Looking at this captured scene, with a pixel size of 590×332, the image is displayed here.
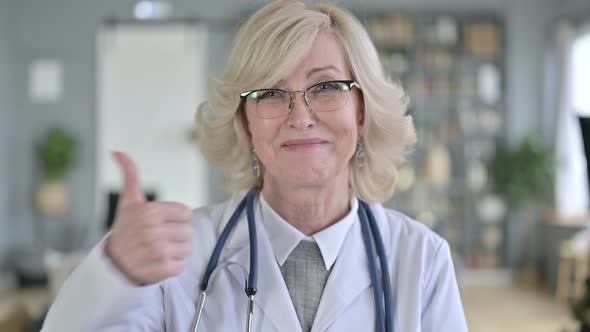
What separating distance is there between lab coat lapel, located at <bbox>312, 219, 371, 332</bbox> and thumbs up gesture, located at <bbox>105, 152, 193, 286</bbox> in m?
0.41

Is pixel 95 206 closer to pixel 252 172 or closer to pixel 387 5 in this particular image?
pixel 387 5

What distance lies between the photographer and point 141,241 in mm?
887

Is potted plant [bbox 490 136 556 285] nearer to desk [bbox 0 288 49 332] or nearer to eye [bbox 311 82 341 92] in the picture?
desk [bbox 0 288 49 332]

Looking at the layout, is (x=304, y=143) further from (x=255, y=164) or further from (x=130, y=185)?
(x=130, y=185)

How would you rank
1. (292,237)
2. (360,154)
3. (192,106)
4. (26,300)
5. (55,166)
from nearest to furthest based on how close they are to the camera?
(292,237), (360,154), (26,300), (55,166), (192,106)

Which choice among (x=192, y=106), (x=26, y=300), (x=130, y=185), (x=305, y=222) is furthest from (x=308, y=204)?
(x=192, y=106)

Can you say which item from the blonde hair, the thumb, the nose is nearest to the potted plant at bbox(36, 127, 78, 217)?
the blonde hair

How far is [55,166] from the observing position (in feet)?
22.7

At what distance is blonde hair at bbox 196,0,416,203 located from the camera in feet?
3.95

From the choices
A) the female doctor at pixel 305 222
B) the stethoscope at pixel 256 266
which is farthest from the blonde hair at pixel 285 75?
the stethoscope at pixel 256 266

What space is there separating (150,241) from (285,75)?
18.6 inches

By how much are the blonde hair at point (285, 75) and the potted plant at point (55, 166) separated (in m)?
5.95

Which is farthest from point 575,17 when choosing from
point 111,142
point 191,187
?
point 111,142

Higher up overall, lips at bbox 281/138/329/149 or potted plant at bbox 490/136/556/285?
lips at bbox 281/138/329/149
